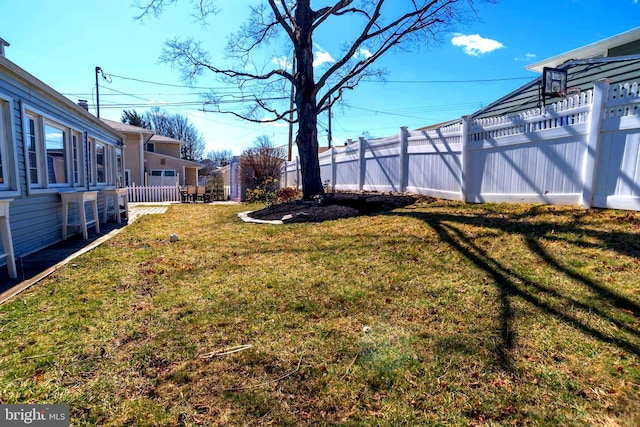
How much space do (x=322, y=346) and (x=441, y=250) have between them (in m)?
2.38

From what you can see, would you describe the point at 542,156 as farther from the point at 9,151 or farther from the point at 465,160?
the point at 9,151

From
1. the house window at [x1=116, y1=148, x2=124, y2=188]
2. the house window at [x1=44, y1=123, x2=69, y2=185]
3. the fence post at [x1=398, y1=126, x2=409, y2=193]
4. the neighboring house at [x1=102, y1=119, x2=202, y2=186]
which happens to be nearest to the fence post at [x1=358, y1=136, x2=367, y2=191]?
the fence post at [x1=398, y1=126, x2=409, y2=193]

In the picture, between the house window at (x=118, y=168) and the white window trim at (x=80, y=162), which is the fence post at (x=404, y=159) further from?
the house window at (x=118, y=168)

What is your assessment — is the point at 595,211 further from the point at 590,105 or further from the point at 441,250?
the point at 441,250

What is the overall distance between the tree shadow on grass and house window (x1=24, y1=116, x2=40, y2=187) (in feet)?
21.8

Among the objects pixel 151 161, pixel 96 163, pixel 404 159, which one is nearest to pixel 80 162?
pixel 96 163

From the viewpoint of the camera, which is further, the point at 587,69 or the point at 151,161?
the point at 151,161

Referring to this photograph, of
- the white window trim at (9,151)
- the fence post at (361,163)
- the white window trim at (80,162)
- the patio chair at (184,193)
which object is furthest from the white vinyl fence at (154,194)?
the white window trim at (9,151)

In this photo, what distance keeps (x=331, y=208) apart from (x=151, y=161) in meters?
20.1

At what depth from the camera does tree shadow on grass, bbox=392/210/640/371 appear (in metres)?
2.38

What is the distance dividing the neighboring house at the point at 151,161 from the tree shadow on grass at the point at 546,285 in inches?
710

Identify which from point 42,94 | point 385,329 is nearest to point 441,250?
point 385,329

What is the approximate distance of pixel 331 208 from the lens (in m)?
7.55

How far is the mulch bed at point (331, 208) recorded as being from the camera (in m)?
7.21
